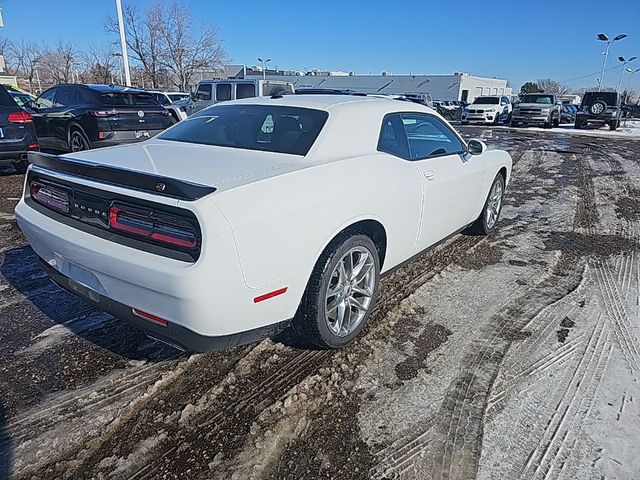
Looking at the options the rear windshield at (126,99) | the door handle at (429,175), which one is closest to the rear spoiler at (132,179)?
the door handle at (429,175)

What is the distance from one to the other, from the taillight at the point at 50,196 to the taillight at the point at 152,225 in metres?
0.51

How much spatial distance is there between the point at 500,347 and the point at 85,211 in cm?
266

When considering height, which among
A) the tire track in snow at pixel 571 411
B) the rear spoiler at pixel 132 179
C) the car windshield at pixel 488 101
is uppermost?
the car windshield at pixel 488 101

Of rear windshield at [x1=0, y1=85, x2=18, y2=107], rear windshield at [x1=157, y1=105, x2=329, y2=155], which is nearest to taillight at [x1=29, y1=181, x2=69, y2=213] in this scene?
rear windshield at [x1=157, y1=105, x2=329, y2=155]

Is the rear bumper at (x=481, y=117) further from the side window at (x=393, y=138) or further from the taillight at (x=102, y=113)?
the side window at (x=393, y=138)

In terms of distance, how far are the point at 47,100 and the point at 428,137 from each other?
8.97m

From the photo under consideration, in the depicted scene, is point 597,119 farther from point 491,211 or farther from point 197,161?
point 197,161

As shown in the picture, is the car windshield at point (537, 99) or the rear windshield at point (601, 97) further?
the car windshield at point (537, 99)

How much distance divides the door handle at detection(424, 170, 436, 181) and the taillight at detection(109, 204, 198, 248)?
6.67ft

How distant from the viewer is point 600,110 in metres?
24.1

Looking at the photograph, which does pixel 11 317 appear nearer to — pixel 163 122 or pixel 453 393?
pixel 453 393

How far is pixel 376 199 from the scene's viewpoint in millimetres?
2791

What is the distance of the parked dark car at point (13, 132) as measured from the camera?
22.8ft

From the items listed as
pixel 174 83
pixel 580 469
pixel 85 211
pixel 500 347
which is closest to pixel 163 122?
pixel 85 211
